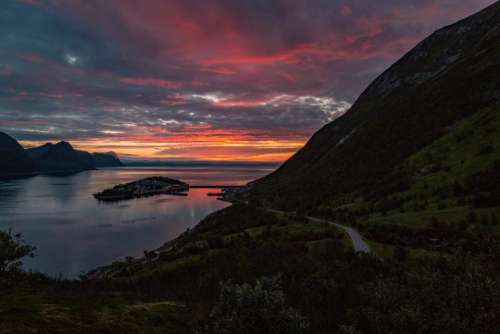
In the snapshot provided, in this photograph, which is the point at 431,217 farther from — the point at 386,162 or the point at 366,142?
the point at 366,142

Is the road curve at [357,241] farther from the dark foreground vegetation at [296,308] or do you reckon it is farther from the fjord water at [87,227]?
the fjord water at [87,227]

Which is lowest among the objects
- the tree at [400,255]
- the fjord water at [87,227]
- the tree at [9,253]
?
the fjord water at [87,227]

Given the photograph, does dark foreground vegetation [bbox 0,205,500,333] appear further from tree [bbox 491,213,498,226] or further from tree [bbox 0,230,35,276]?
tree [bbox 491,213,498,226]

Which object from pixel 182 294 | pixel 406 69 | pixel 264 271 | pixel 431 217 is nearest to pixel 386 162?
pixel 431 217

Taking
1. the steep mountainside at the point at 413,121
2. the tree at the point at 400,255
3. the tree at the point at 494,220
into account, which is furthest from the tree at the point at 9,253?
the steep mountainside at the point at 413,121

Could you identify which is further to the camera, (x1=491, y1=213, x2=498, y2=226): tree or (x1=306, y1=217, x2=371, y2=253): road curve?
(x1=306, y1=217, x2=371, y2=253): road curve

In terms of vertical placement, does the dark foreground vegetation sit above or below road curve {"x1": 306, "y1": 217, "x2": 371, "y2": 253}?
above

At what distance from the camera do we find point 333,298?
1270 cm

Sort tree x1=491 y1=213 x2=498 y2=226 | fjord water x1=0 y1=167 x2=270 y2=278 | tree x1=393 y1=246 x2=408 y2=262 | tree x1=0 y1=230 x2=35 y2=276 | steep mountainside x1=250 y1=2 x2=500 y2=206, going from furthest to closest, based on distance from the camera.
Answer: steep mountainside x1=250 y1=2 x2=500 y2=206
fjord water x1=0 y1=167 x2=270 y2=278
tree x1=491 y1=213 x2=498 y2=226
tree x1=393 y1=246 x2=408 y2=262
tree x1=0 y1=230 x2=35 y2=276

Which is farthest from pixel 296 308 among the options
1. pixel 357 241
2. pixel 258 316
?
pixel 357 241

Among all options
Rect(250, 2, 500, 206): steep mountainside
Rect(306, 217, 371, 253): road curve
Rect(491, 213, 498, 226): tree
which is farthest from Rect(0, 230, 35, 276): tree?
Rect(250, 2, 500, 206): steep mountainside

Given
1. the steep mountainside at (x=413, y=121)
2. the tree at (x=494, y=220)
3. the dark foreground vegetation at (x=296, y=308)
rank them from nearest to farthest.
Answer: the dark foreground vegetation at (x=296, y=308) → the tree at (x=494, y=220) → the steep mountainside at (x=413, y=121)

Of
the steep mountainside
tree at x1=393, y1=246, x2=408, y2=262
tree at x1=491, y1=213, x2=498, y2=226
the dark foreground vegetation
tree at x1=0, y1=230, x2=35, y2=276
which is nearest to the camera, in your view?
the dark foreground vegetation

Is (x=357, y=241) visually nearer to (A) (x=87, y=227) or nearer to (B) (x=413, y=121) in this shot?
(B) (x=413, y=121)
